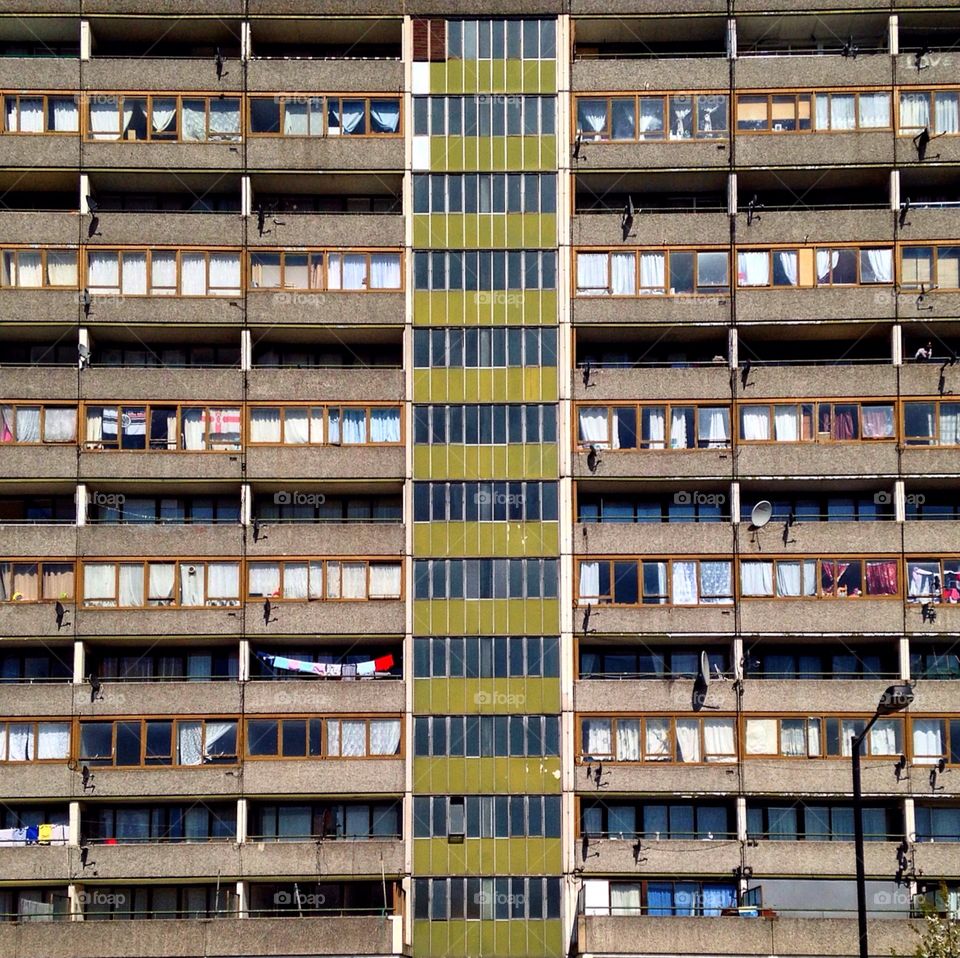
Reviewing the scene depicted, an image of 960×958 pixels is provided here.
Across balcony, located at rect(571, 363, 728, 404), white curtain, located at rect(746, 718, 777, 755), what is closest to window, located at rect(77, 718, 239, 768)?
balcony, located at rect(571, 363, 728, 404)

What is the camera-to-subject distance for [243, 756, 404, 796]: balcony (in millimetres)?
55906

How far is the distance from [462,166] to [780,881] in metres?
25.6

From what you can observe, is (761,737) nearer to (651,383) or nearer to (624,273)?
(651,383)

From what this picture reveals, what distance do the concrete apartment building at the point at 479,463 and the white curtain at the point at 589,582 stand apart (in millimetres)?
168

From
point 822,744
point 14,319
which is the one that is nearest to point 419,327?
point 14,319

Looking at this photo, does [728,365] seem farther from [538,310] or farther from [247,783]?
[247,783]

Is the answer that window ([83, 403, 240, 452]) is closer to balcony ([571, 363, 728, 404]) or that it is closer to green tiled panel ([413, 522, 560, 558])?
green tiled panel ([413, 522, 560, 558])

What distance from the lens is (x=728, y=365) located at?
58.8 metres

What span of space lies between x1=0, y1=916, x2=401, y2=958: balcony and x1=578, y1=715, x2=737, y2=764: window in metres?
8.81

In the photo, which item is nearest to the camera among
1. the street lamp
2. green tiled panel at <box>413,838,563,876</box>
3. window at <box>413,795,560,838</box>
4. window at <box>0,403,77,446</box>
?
the street lamp

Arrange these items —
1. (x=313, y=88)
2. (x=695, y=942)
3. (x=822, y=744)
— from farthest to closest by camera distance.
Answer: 1. (x=313, y=88)
2. (x=822, y=744)
3. (x=695, y=942)

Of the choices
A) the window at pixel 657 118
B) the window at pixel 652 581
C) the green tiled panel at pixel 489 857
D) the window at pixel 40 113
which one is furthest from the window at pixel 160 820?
the window at pixel 657 118

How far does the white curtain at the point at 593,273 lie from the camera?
59.1m
